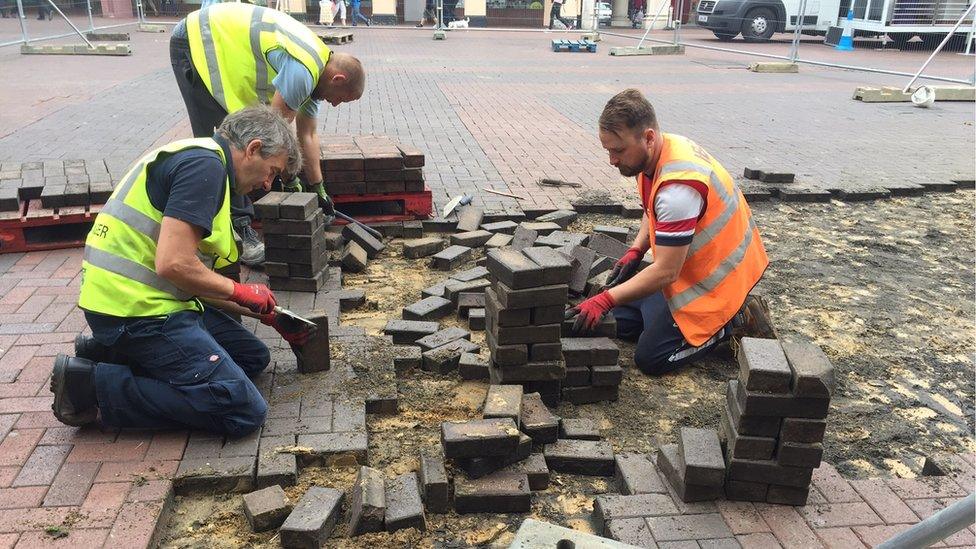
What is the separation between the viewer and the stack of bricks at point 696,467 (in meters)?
2.99

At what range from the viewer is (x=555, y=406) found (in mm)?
3916

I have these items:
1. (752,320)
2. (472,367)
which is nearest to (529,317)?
(472,367)

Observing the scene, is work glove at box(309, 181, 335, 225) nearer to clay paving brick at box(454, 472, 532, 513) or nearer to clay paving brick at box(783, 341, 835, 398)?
clay paving brick at box(454, 472, 532, 513)

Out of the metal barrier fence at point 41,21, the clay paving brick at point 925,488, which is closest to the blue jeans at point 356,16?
the metal barrier fence at point 41,21

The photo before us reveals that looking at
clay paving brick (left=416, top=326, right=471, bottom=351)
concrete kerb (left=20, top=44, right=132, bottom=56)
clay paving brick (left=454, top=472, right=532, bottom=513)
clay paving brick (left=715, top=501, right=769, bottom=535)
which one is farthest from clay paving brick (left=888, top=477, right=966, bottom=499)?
concrete kerb (left=20, top=44, right=132, bottom=56)

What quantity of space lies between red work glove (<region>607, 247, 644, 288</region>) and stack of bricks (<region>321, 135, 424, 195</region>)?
2.14 metres

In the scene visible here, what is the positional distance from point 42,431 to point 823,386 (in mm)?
3281

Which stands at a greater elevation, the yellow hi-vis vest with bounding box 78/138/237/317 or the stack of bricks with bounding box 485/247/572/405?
the yellow hi-vis vest with bounding box 78/138/237/317

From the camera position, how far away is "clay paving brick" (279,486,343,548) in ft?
9.02

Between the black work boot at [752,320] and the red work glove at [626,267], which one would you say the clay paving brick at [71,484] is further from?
the black work boot at [752,320]

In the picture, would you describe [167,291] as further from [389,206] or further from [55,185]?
[389,206]

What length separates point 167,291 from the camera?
3.29 metres

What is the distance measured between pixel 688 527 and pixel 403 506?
3.65 ft

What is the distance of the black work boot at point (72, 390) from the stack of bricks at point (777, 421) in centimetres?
271
